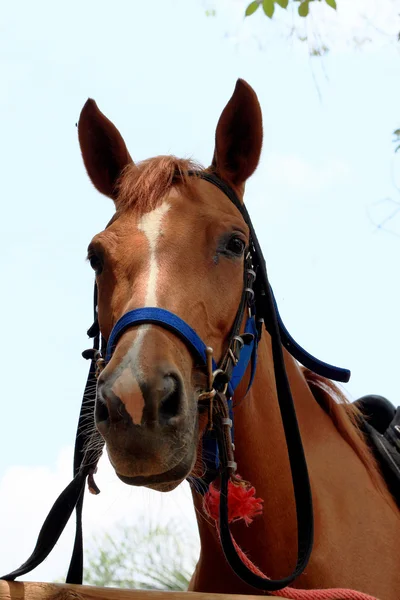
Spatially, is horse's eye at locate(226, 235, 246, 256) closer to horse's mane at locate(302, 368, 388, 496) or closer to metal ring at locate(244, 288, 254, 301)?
metal ring at locate(244, 288, 254, 301)

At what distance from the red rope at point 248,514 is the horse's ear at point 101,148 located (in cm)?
150

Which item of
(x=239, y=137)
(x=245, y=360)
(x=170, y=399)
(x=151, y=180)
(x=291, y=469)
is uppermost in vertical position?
(x=239, y=137)

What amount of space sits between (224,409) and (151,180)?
1.06m

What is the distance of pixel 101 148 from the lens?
12.3 feet

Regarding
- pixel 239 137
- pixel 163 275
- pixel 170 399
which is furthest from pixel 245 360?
pixel 239 137

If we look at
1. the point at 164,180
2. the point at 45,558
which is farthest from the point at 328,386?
the point at 45,558

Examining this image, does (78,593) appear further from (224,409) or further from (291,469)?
(291,469)

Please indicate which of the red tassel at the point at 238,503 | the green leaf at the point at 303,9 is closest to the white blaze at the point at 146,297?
the red tassel at the point at 238,503

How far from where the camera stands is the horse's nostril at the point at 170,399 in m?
2.48

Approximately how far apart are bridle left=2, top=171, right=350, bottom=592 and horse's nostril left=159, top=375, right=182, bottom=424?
0.21m

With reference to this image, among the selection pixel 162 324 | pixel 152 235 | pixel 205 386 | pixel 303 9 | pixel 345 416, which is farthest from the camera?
pixel 303 9

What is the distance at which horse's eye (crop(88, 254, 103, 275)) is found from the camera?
10.5ft

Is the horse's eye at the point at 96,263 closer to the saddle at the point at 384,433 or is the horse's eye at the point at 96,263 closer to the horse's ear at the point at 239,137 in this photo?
the horse's ear at the point at 239,137

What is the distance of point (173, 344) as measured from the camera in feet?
8.65
